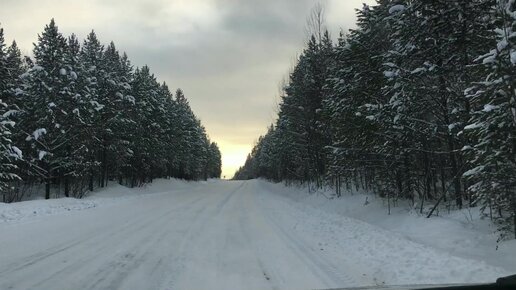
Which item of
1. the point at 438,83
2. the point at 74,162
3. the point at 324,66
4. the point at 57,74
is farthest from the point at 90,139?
the point at 438,83

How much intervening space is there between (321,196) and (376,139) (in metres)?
10.9

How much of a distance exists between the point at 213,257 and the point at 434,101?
9758 millimetres

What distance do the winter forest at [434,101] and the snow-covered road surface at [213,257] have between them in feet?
8.13

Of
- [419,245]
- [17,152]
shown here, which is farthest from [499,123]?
[17,152]

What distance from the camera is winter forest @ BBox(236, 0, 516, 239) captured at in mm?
9188

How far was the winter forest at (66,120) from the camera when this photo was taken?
28172 millimetres

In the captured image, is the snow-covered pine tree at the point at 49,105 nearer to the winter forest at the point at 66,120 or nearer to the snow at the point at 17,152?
the winter forest at the point at 66,120

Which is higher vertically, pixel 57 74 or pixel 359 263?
pixel 57 74

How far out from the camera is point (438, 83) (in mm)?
14797

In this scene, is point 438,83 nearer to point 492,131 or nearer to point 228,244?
point 492,131

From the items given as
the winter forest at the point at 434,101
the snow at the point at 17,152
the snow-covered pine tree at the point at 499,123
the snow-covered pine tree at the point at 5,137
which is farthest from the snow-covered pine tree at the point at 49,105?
the snow-covered pine tree at the point at 499,123

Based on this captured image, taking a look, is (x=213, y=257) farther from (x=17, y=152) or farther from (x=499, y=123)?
(x=17, y=152)

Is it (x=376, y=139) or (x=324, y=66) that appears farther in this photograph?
(x=324, y=66)

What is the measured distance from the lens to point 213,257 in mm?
9312
